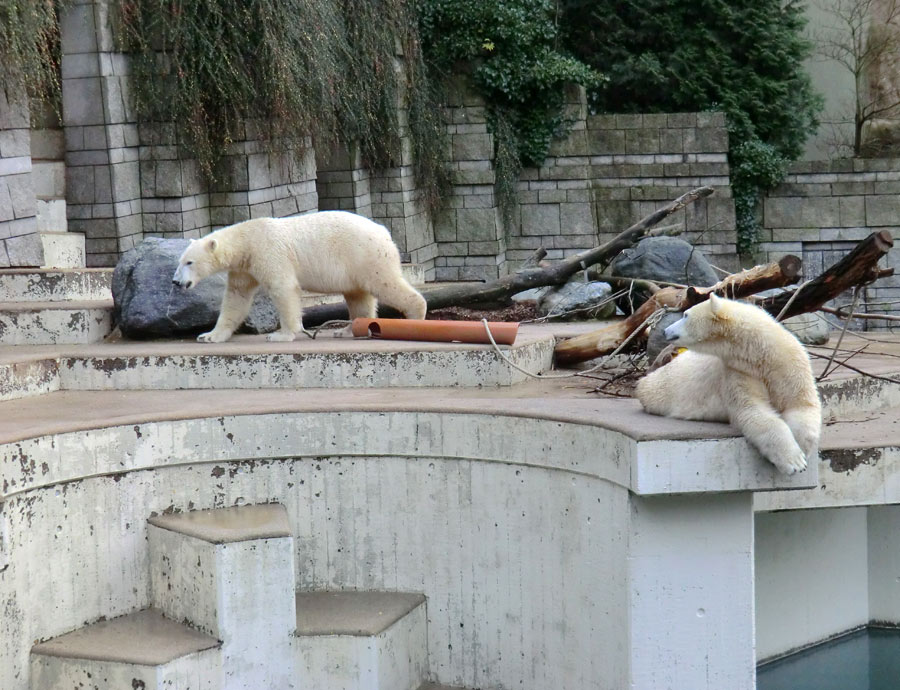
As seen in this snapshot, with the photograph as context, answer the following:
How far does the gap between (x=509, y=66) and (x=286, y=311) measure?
8.24 meters

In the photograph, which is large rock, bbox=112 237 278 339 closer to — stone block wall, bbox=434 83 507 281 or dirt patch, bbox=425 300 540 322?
dirt patch, bbox=425 300 540 322

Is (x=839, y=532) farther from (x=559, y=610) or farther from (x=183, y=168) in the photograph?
(x=183, y=168)

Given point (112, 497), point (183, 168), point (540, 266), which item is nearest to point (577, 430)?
point (112, 497)

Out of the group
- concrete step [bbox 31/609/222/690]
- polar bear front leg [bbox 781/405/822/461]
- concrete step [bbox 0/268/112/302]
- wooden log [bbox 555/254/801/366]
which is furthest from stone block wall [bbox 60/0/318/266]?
polar bear front leg [bbox 781/405/822/461]

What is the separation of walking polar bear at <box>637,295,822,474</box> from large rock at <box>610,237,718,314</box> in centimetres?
375

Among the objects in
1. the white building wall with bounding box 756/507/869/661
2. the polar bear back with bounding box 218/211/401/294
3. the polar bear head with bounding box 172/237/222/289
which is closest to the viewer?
the white building wall with bounding box 756/507/869/661

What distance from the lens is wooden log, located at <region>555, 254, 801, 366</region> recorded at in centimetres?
578

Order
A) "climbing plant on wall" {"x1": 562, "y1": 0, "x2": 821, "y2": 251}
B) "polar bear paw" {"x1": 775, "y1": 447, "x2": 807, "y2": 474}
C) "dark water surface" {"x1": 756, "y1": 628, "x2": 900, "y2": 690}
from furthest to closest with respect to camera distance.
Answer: "climbing plant on wall" {"x1": 562, "y1": 0, "x2": 821, "y2": 251}, "dark water surface" {"x1": 756, "y1": 628, "x2": 900, "y2": 690}, "polar bear paw" {"x1": 775, "y1": 447, "x2": 807, "y2": 474}

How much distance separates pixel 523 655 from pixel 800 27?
12.2 m

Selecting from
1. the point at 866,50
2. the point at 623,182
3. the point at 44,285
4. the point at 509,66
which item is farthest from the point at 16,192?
the point at 866,50

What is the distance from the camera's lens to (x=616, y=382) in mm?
5613

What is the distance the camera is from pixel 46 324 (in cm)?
641

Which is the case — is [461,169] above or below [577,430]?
above

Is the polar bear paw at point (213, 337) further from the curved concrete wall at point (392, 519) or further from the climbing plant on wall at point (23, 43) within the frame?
the climbing plant on wall at point (23, 43)
